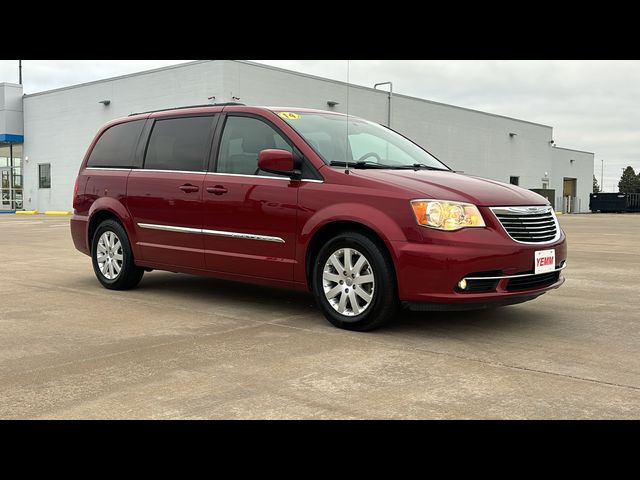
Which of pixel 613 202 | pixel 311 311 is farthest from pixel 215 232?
pixel 613 202

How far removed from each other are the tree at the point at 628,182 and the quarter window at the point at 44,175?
10824cm

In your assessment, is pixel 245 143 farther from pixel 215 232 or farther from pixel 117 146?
pixel 117 146

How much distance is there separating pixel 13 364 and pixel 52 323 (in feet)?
4.18

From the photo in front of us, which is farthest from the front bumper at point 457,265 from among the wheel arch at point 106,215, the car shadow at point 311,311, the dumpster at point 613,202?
the dumpster at point 613,202

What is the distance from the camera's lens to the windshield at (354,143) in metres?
5.80

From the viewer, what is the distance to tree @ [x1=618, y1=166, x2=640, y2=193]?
12336cm

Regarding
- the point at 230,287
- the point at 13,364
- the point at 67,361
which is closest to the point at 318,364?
the point at 67,361

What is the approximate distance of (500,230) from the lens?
497 cm

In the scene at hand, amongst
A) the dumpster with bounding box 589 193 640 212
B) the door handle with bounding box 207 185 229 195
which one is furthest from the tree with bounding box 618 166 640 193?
the door handle with bounding box 207 185 229 195

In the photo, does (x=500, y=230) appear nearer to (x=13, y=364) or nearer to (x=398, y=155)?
(x=398, y=155)

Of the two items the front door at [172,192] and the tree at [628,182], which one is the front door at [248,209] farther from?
the tree at [628,182]

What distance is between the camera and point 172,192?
653 cm

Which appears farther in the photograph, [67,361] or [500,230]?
[500,230]

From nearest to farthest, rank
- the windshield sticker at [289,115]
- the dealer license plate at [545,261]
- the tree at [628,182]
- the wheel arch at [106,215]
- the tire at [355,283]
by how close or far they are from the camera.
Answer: the tire at [355,283], the dealer license plate at [545,261], the windshield sticker at [289,115], the wheel arch at [106,215], the tree at [628,182]
